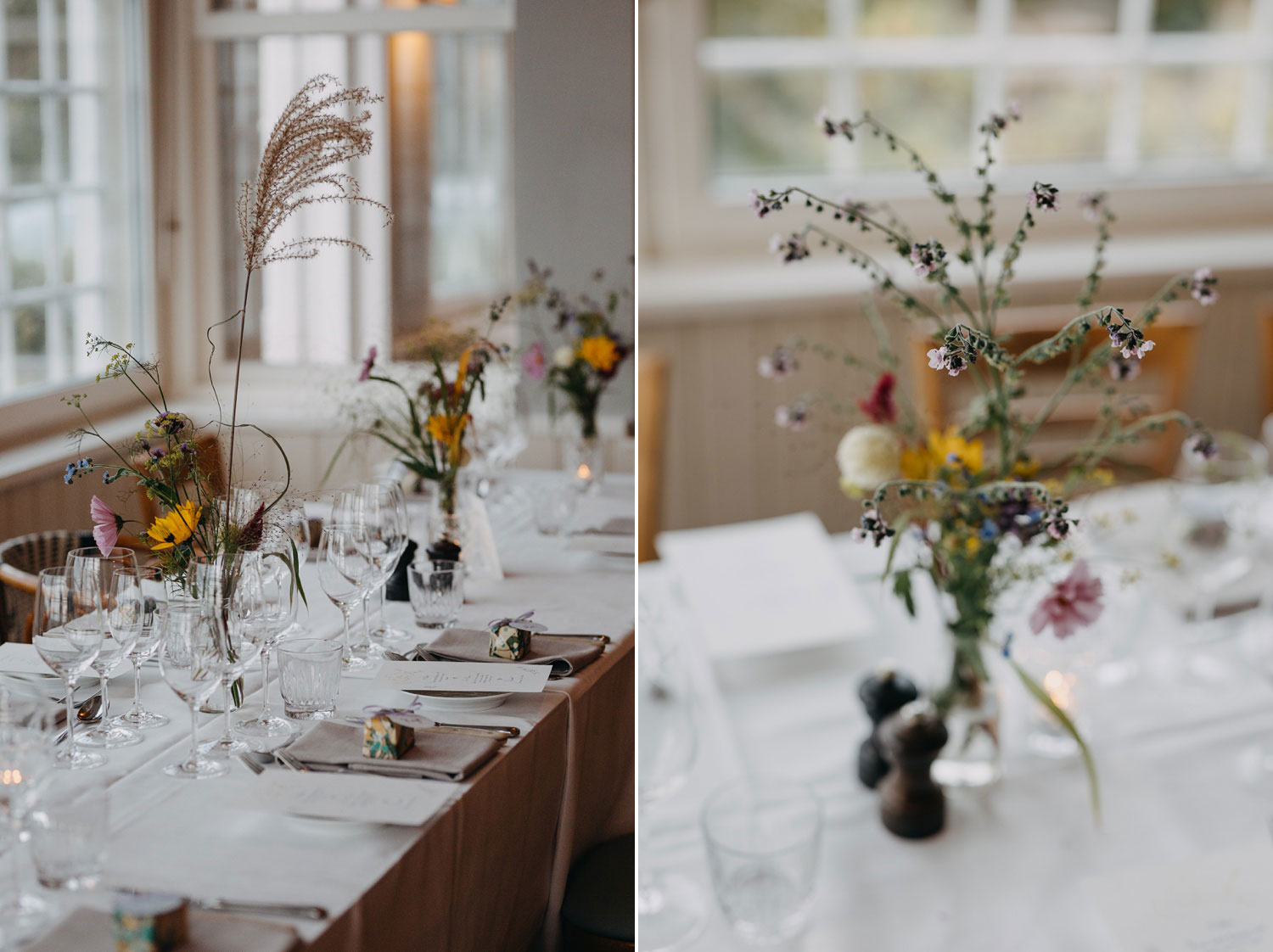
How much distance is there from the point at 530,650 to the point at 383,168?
1.08 ft

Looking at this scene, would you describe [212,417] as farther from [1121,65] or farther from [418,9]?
[1121,65]

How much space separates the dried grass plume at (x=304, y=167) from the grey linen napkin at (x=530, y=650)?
266mm

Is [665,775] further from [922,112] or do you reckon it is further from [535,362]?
[922,112]

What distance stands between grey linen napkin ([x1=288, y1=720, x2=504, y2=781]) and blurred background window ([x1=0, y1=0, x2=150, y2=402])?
25 centimetres

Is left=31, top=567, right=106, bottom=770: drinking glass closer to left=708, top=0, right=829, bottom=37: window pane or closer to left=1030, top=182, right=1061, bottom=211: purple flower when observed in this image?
left=1030, top=182, right=1061, bottom=211: purple flower

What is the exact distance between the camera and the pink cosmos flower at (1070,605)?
0.97 meters

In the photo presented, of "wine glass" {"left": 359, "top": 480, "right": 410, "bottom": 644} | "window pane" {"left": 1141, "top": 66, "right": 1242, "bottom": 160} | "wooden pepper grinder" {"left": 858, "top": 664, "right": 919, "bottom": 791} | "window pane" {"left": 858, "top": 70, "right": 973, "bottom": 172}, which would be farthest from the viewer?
"window pane" {"left": 1141, "top": 66, "right": 1242, "bottom": 160}

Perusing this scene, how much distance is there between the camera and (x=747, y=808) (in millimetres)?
970

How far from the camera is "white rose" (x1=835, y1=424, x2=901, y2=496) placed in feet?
3.36

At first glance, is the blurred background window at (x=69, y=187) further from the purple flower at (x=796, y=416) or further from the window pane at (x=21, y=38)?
the purple flower at (x=796, y=416)

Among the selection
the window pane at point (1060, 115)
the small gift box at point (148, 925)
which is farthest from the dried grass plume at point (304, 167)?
the window pane at point (1060, 115)

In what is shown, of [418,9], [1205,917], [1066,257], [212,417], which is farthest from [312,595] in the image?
[1066,257]

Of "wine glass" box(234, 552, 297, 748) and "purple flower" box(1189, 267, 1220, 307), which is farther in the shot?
"purple flower" box(1189, 267, 1220, 307)

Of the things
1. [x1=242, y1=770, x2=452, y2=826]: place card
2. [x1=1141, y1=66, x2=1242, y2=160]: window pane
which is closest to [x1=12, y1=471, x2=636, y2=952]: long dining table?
[x1=242, y1=770, x2=452, y2=826]: place card
